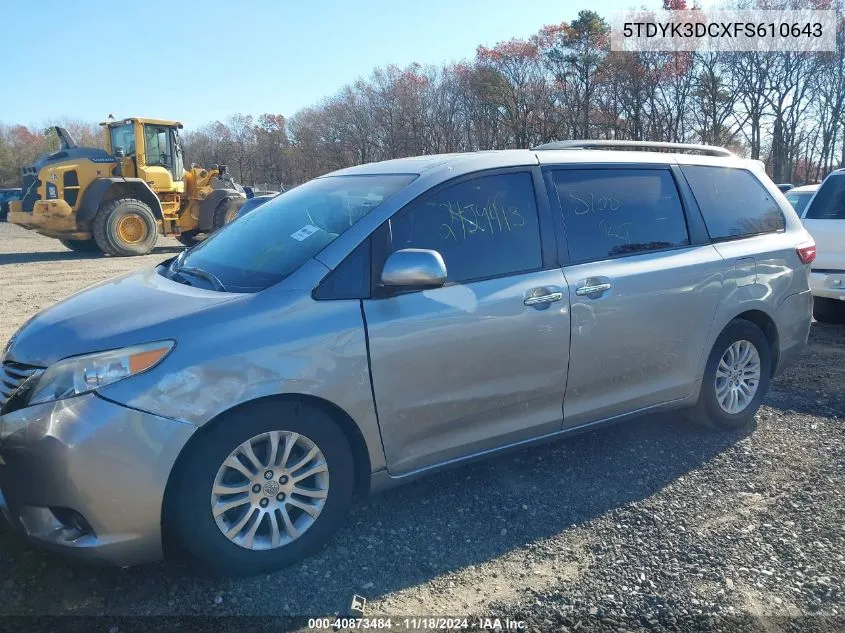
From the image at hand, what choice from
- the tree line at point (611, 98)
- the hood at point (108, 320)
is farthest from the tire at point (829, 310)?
the tree line at point (611, 98)

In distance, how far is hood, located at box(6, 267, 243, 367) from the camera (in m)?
2.67

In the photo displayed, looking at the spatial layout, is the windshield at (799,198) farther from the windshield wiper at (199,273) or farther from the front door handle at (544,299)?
the windshield wiper at (199,273)

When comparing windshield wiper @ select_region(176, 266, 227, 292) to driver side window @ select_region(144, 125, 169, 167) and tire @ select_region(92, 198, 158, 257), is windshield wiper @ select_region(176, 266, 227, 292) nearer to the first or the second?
tire @ select_region(92, 198, 158, 257)

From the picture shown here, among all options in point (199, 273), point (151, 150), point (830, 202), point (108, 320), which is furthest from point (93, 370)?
point (151, 150)

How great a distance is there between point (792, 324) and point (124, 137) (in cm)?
1599

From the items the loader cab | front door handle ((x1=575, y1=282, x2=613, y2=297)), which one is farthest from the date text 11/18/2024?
the loader cab

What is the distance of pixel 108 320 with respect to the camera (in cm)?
282

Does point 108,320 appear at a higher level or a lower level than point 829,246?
higher

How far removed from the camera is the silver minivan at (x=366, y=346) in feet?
8.46

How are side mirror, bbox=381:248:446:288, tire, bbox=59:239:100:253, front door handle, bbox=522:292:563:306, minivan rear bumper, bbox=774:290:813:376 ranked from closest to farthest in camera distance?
1. side mirror, bbox=381:248:446:288
2. front door handle, bbox=522:292:563:306
3. minivan rear bumper, bbox=774:290:813:376
4. tire, bbox=59:239:100:253

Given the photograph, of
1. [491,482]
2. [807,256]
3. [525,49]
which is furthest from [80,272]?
[525,49]

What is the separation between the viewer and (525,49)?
122 ft

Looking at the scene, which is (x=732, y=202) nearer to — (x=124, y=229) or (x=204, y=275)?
Result: (x=204, y=275)

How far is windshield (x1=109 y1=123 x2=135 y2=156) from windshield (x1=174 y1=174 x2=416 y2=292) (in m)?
14.0
